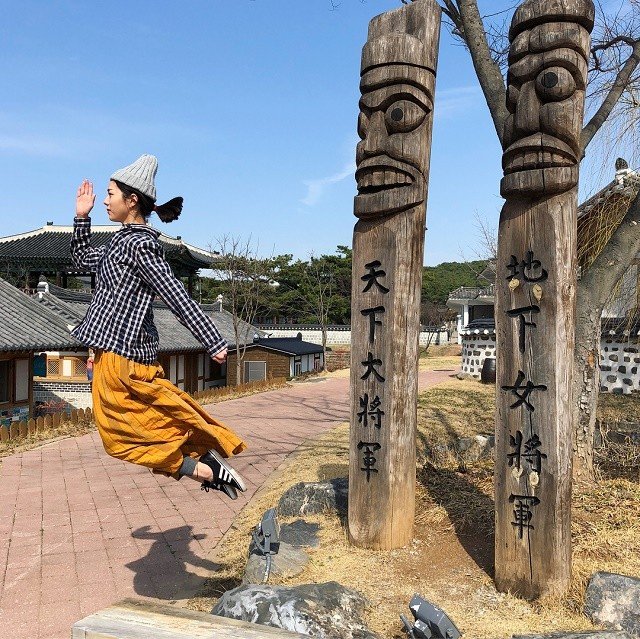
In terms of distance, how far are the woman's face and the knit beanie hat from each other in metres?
0.06

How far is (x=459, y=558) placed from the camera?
4.00 meters

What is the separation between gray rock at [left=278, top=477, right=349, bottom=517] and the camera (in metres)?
5.02

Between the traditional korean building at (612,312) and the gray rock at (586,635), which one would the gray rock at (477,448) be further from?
the gray rock at (586,635)

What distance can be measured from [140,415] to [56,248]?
26069 mm

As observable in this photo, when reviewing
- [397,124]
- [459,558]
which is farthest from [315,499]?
[397,124]

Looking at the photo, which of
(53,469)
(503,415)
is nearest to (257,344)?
(53,469)

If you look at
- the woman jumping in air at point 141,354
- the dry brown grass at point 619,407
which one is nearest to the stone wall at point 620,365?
the dry brown grass at point 619,407

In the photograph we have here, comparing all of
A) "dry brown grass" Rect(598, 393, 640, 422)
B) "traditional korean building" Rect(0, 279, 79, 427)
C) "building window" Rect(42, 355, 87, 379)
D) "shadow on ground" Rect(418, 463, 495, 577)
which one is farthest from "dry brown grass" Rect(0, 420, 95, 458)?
"dry brown grass" Rect(598, 393, 640, 422)

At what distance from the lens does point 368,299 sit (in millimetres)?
4230

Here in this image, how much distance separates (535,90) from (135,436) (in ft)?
9.15

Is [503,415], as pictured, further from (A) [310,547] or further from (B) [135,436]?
(B) [135,436]

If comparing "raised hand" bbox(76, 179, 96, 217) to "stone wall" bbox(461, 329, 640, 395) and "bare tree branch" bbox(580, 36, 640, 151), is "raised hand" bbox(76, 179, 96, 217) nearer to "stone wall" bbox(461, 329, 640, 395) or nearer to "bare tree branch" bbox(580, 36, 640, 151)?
"bare tree branch" bbox(580, 36, 640, 151)

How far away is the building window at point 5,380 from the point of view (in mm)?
11992

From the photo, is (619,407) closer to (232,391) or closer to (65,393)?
(232,391)
